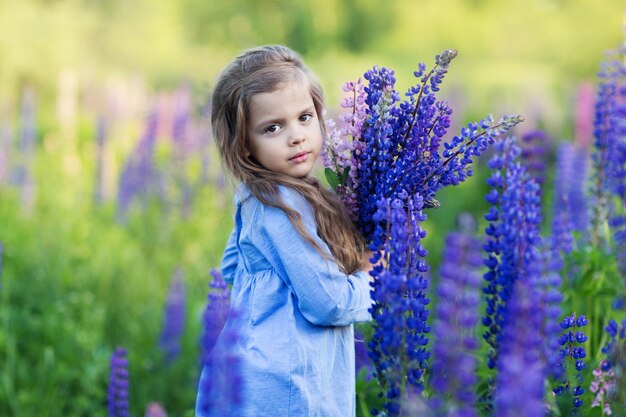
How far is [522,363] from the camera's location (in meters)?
1.10

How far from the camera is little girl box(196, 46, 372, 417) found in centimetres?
207

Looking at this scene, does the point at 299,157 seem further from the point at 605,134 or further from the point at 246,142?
the point at 605,134

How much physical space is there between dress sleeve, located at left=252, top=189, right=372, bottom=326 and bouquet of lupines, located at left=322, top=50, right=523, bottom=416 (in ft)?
0.39

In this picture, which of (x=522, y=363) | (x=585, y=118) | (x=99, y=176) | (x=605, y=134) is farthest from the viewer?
(x=585, y=118)

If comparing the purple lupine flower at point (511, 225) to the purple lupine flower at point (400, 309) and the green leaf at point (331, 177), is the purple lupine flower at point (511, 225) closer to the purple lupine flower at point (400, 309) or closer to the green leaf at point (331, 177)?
the purple lupine flower at point (400, 309)

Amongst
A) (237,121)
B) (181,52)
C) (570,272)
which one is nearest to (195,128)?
(570,272)

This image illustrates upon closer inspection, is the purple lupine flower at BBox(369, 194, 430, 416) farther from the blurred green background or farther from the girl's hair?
the blurred green background

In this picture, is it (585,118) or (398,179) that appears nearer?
(398,179)

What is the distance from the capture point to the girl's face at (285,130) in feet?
7.12

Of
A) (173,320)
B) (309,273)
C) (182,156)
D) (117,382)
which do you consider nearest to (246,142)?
(309,273)

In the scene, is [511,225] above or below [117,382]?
above

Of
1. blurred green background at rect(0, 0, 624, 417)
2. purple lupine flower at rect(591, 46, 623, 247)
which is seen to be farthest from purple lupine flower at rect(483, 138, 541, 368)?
purple lupine flower at rect(591, 46, 623, 247)

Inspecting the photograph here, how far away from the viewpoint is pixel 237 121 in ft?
7.25

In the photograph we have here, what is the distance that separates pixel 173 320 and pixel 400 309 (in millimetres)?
2689
